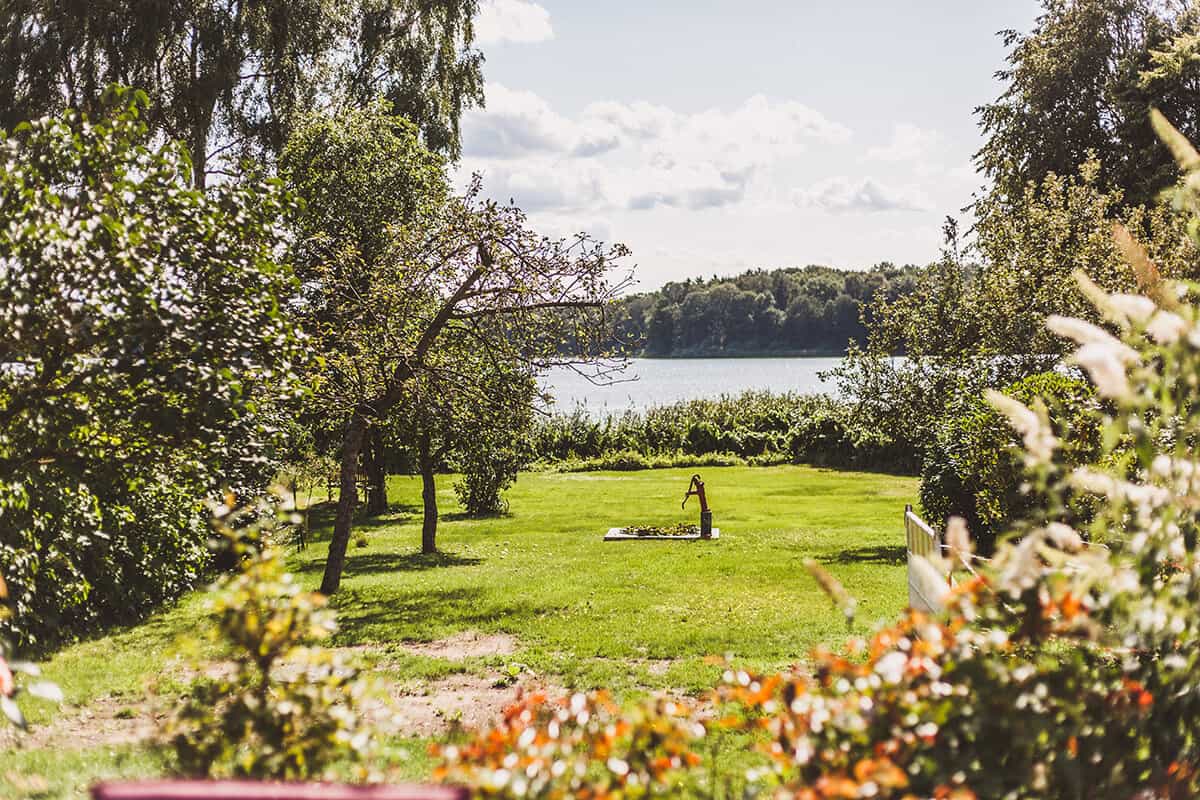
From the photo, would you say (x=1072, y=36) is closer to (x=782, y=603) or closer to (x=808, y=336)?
(x=782, y=603)

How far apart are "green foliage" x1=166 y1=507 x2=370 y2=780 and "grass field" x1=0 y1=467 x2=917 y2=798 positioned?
0.55ft

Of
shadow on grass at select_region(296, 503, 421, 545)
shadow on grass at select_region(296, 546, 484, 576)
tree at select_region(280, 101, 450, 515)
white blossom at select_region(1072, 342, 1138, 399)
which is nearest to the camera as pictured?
white blossom at select_region(1072, 342, 1138, 399)

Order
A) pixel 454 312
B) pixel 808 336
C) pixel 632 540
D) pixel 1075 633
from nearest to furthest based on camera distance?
pixel 1075 633
pixel 454 312
pixel 632 540
pixel 808 336

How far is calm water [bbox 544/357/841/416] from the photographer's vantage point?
7312cm

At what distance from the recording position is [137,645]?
1025cm

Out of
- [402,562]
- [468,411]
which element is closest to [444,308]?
[468,411]

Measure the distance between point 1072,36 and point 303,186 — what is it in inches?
1002

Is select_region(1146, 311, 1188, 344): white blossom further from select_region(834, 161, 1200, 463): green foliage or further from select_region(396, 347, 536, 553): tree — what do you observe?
select_region(834, 161, 1200, 463): green foliage

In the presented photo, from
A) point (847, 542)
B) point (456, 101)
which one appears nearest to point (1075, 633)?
point (847, 542)

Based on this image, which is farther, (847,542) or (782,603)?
(847,542)

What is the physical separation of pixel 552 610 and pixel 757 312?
11590cm

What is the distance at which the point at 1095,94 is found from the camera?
1240 inches

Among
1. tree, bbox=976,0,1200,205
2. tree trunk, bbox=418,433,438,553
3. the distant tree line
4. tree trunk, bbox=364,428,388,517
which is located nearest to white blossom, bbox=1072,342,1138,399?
tree trunk, bbox=418,433,438,553

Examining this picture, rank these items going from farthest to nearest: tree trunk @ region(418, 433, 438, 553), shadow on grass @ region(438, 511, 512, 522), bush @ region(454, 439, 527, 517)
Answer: shadow on grass @ region(438, 511, 512, 522) → bush @ region(454, 439, 527, 517) → tree trunk @ region(418, 433, 438, 553)
